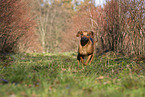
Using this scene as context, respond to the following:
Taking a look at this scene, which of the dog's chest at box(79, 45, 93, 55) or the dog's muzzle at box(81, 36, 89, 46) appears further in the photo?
the dog's chest at box(79, 45, 93, 55)

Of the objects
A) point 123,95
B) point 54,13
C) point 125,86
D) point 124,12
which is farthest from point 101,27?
point 54,13

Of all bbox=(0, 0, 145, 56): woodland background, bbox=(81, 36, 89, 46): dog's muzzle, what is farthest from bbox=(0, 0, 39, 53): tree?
bbox=(81, 36, 89, 46): dog's muzzle

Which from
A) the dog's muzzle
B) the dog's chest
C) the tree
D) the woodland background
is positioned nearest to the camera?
the dog's muzzle

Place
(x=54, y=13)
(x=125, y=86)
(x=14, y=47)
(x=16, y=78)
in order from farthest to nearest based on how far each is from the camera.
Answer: (x=54, y=13)
(x=14, y=47)
(x=16, y=78)
(x=125, y=86)

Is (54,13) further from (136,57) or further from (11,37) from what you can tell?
(136,57)

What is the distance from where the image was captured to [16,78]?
3660 millimetres

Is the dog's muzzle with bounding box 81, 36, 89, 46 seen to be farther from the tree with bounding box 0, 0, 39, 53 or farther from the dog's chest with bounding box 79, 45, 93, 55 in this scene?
the tree with bounding box 0, 0, 39, 53

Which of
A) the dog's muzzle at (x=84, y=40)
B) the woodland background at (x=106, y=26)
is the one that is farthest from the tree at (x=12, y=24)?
the dog's muzzle at (x=84, y=40)

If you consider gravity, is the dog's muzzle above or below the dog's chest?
above

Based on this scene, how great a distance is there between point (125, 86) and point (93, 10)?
316 inches

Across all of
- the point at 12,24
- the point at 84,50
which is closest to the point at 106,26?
the point at 84,50

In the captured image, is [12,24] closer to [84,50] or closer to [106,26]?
[84,50]

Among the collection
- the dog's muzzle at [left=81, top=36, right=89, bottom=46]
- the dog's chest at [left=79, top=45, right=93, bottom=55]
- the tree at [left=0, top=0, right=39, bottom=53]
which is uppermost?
the tree at [left=0, top=0, right=39, bottom=53]

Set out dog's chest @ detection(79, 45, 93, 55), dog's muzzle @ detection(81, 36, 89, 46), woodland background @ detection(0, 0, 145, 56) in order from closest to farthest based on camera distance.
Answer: dog's muzzle @ detection(81, 36, 89, 46) → dog's chest @ detection(79, 45, 93, 55) → woodland background @ detection(0, 0, 145, 56)
